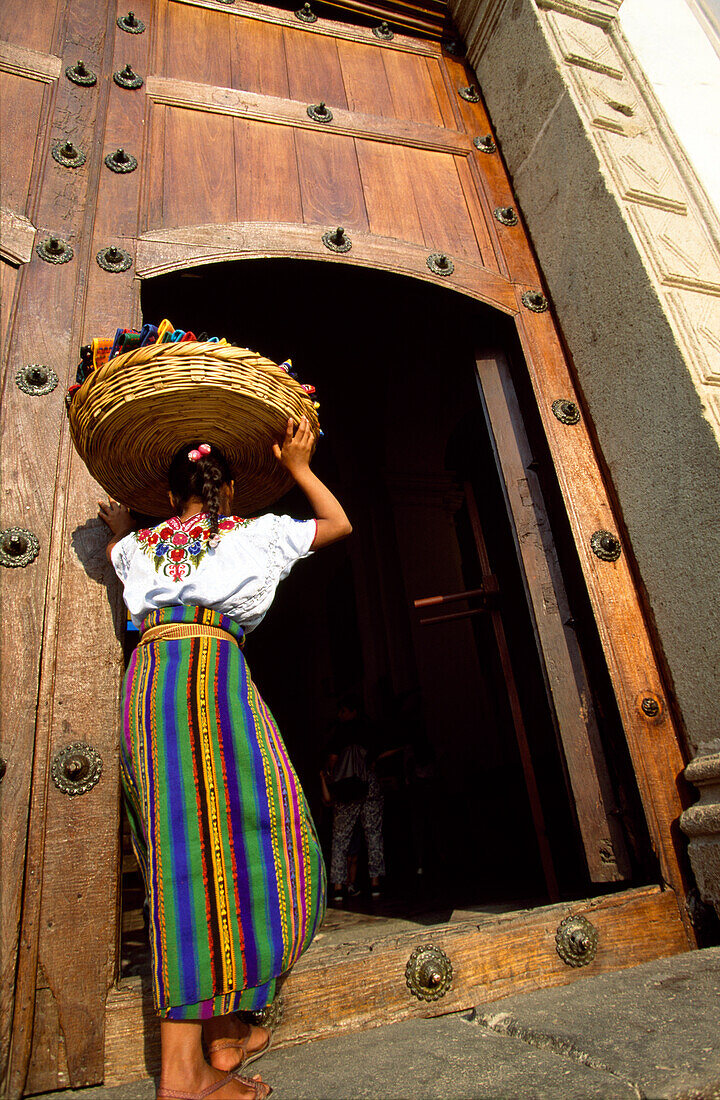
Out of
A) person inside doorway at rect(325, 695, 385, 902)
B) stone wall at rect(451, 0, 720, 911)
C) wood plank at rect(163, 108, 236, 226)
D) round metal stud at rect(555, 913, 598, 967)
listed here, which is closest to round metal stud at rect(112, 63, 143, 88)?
wood plank at rect(163, 108, 236, 226)

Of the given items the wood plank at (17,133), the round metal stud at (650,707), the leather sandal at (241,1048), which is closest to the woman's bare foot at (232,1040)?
the leather sandal at (241,1048)

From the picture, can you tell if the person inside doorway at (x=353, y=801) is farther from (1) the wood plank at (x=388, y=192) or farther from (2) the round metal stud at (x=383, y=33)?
(2) the round metal stud at (x=383, y=33)

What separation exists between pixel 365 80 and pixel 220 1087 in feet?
11.7

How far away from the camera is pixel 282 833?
121 cm

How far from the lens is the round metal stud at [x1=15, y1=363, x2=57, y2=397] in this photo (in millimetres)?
1758

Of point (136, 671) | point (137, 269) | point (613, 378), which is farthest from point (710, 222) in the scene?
point (136, 671)

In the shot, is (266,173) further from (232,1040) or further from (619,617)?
(232,1040)

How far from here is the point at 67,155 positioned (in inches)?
84.0

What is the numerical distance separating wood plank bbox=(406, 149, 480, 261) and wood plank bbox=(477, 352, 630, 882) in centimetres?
48

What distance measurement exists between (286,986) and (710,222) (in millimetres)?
2819

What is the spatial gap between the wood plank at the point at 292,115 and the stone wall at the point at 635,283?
1.04 ft

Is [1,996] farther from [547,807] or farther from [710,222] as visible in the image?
[710,222]

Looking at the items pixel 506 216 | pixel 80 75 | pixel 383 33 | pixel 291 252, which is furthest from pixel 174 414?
pixel 383 33

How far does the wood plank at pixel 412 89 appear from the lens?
9.48 ft
